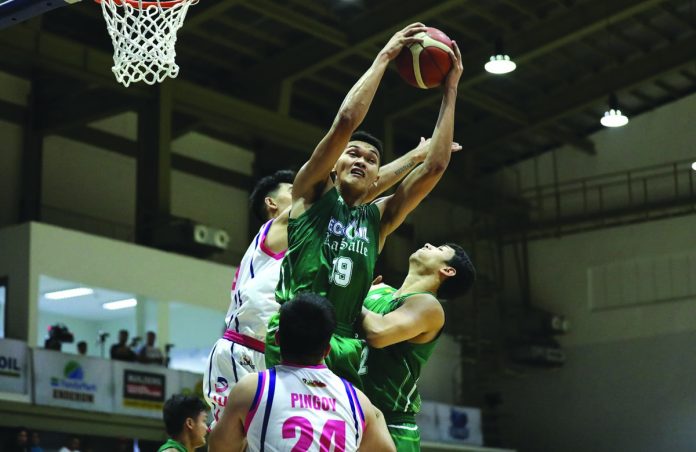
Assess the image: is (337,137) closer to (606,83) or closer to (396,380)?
(396,380)

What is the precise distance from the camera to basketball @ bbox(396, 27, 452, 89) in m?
5.83

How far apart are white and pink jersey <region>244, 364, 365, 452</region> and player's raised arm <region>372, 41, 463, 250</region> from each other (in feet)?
4.54

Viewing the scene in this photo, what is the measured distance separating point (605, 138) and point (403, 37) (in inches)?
1056

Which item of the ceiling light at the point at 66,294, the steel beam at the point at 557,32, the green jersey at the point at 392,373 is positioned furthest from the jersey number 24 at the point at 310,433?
the steel beam at the point at 557,32

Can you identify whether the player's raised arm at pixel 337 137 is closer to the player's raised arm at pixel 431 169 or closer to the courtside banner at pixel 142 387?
the player's raised arm at pixel 431 169

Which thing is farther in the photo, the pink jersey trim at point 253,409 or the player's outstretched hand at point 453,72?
A: the player's outstretched hand at point 453,72

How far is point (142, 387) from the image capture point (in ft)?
70.5

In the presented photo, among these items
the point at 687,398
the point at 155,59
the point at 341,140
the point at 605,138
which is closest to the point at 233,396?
the point at 341,140

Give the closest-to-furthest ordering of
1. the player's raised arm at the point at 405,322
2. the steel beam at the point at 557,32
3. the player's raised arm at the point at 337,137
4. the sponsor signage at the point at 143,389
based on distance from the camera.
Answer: the player's raised arm at the point at 337,137, the player's raised arm at the point at 405,322, the sponsor signage at the point at 143,389, the steel beam at the point at 557,32

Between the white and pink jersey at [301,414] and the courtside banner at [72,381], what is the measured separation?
52.2ft

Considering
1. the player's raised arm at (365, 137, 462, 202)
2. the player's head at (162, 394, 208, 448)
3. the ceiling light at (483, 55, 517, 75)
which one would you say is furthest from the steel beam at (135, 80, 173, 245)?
the player's raised arm at (365, 137, 462, 202)

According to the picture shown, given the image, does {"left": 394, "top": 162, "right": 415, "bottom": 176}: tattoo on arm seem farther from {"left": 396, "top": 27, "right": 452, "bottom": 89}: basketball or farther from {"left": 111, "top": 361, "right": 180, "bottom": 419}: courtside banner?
{"left": 111, "top": 361, "right": 180, "bottom": 419}: courtside banner

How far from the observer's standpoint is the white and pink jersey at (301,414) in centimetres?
464

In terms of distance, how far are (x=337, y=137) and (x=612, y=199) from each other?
2680cm
